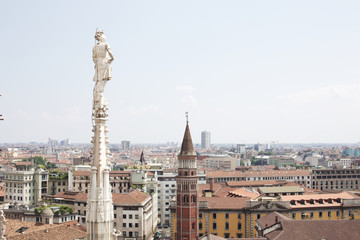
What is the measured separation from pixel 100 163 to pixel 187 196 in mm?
46511

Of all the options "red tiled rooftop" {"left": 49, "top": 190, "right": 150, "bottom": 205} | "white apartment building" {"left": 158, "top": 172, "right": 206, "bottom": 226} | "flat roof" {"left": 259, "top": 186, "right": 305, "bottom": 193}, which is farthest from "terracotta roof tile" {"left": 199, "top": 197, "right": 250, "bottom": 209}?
"white apartment building" {"left": 158, "top": 172, "right": 206, "bottom": 226}

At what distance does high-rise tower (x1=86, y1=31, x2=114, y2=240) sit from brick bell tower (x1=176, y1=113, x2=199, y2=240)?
45.8 meters

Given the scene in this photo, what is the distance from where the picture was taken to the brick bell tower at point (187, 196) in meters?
52.2

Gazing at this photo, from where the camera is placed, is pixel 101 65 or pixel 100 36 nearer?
pixel 101 65

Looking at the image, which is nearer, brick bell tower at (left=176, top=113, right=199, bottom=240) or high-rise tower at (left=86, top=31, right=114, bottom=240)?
high-rise tower at (left=86, top=31, right=114, bottom=240)

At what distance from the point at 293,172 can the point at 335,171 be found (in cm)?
1001

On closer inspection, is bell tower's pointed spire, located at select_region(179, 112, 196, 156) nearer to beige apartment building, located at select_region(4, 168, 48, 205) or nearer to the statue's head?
beige apartment building, located at select_region(4, 168, 48, 205)

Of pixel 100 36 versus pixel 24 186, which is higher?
pixel 100 36

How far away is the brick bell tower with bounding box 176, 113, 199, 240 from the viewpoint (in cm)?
5219

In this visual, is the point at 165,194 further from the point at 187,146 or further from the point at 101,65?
the point at 101,65

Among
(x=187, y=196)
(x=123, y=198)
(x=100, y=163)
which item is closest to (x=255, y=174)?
(x=123, y=198)

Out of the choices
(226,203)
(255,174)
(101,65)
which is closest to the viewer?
(101,65)

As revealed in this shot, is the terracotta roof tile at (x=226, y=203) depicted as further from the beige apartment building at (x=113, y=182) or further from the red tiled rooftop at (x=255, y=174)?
the red tiled rooftop at (x=255, y=174)

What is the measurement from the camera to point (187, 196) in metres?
52.9
